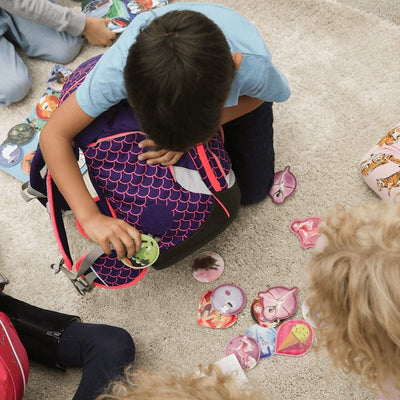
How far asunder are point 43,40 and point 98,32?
0.15 m

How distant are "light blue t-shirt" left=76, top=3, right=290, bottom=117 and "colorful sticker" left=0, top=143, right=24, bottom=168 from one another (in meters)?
0.44

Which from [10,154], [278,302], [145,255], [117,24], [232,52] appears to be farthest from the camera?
[117,24]

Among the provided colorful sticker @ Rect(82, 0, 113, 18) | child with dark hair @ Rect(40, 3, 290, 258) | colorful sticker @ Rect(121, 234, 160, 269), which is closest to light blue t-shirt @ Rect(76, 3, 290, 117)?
child with dark hair @ Rect(40, 3, 290, 258)

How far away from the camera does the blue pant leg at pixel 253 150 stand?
0.88 metres

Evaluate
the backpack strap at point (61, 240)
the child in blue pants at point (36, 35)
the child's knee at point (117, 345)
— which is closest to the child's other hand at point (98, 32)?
the child in blue pants at point (36, 35)

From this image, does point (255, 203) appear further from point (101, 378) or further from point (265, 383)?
point (101, 378)

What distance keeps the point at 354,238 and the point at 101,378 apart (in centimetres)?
52

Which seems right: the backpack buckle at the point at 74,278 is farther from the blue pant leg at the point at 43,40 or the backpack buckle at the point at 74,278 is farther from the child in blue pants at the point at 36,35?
the blue pant leg at the point at 43,40

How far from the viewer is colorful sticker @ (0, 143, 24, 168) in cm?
106

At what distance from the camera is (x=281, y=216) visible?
38.5 inches

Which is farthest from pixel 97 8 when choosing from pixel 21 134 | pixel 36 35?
pixel 21 134

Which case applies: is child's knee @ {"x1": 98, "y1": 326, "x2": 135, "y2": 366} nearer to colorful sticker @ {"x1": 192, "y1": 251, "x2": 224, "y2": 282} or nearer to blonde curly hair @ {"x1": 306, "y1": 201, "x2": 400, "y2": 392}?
colorful sticker @ {"x1": 192, "y1": 251, "x2": 224, "y2": 282}

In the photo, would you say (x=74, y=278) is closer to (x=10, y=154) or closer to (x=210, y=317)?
(x=210, y=317)

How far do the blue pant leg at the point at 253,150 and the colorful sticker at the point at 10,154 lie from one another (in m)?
0.52
